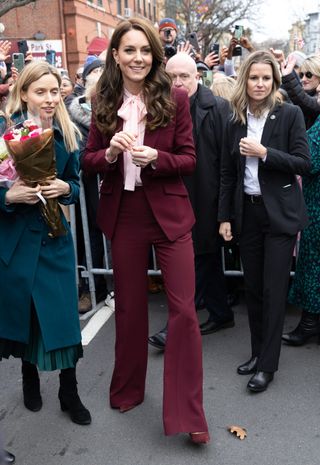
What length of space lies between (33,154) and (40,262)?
0.63m

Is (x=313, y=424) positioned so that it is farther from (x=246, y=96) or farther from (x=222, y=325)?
(x=246, y=96)

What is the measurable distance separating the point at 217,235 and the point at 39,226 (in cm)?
165

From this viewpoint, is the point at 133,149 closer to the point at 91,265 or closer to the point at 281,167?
the point at 281,167

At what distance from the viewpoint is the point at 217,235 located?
13.7 feet

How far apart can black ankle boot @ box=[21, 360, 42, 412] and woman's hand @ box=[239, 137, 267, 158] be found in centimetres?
182

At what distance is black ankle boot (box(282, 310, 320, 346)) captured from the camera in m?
4.12

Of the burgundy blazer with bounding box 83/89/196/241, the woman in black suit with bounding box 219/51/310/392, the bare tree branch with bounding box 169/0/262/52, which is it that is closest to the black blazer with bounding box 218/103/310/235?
the woman in black suit with bounding box 219/51/310/392

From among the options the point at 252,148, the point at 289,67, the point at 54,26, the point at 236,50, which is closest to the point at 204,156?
the point at 252,148

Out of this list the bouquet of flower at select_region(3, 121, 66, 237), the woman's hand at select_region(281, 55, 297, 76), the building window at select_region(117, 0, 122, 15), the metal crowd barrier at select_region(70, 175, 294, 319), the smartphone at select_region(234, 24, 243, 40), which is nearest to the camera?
the bouquet of flower at select_region(3, 121, 66, 237)

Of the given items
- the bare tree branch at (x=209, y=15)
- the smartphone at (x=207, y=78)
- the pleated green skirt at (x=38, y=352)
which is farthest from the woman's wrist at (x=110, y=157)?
the bare tree branch at (x=209, y=15)

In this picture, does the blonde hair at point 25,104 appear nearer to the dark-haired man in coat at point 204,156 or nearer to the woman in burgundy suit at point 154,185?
the woman in burgundy suit at point 154,185

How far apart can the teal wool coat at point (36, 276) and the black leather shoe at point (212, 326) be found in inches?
62.9

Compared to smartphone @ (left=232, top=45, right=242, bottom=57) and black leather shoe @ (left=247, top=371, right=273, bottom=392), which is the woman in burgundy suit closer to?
black leather shoe @ (left=247, top=371, right=273, bottom=392)

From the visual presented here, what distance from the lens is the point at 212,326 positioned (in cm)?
445
